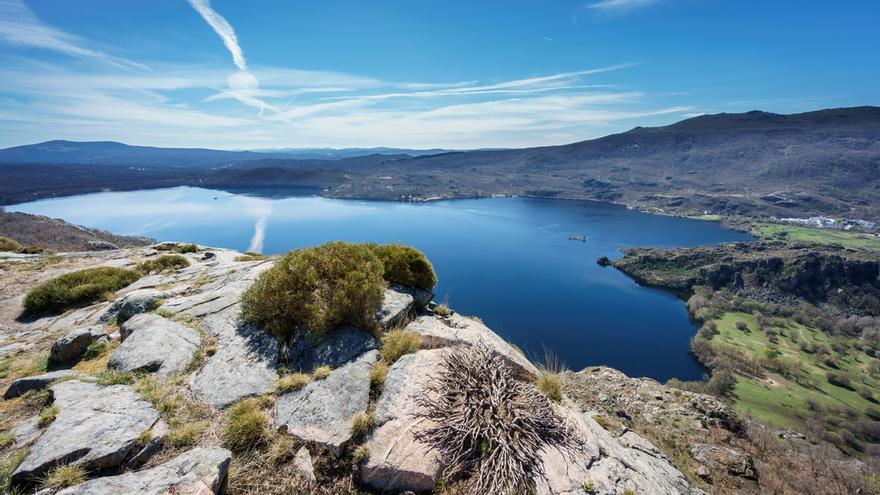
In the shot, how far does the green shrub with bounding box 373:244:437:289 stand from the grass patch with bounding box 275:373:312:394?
16.4 feet

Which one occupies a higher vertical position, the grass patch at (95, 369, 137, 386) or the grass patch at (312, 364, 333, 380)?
the grass patch at (95, 369, 137, 386)

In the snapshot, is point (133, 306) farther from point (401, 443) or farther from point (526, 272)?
point (526, 272)

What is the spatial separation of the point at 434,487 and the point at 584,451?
297cm

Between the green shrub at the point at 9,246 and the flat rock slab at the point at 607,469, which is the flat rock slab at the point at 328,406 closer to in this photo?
the flat rock slab at the point at 607,469

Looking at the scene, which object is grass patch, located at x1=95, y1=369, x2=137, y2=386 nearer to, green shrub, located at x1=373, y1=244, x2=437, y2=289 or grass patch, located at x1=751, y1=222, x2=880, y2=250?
green shrub, located at x1=373, y1=244, x2=437, y2=289

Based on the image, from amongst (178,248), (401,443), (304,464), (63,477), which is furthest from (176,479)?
(178,248)

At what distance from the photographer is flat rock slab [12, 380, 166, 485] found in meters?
4.63

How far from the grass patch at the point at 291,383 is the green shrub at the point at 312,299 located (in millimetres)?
1610

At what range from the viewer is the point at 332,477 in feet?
17.8

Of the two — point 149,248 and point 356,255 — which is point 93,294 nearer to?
point 356,255

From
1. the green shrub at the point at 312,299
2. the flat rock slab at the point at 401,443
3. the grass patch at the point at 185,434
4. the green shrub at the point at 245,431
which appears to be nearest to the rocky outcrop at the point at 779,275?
the green shrub at the point at 312,299

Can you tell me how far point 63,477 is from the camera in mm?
4352

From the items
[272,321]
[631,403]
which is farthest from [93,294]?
[631,403]

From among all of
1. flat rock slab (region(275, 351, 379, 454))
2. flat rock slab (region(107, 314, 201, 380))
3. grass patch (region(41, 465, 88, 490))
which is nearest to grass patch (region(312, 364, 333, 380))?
flat rock slab (region(275, 351, 379, 454))
